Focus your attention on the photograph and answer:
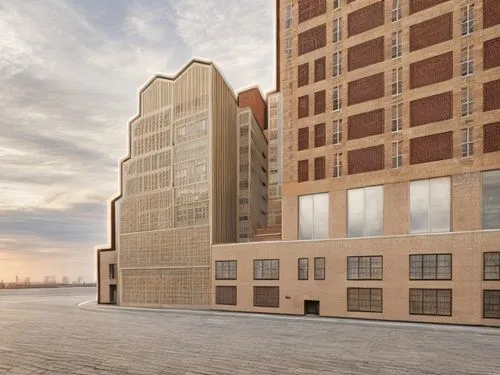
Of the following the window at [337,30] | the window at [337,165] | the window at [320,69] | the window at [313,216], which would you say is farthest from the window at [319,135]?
the window at [337,30]

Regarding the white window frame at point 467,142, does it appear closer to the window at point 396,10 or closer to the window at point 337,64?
the window at point 396,10

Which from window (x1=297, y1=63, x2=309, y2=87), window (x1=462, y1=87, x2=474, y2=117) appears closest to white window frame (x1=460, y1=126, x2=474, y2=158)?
window (x1=462, y1=87, x2=474, y2=117)

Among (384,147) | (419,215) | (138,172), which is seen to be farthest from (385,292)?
(138,172)

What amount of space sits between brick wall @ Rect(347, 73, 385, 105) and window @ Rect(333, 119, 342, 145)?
222 centimetres

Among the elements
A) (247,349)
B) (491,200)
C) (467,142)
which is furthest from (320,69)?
(247,349)

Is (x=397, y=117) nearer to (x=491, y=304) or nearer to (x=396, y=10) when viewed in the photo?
(x=396, y=10)

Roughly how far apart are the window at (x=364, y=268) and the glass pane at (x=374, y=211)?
2.50m

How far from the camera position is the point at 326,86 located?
47594mm

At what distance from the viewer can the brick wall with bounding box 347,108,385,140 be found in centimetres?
4372

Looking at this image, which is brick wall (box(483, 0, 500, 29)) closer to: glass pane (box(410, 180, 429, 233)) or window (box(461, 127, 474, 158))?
window (box(461, 127, 474, 158))

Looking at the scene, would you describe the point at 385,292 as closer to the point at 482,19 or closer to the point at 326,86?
the point at 326,86

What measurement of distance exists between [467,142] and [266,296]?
24.2m

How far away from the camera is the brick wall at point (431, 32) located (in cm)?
4047

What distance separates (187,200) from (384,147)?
Answer: 24568 millimetres
